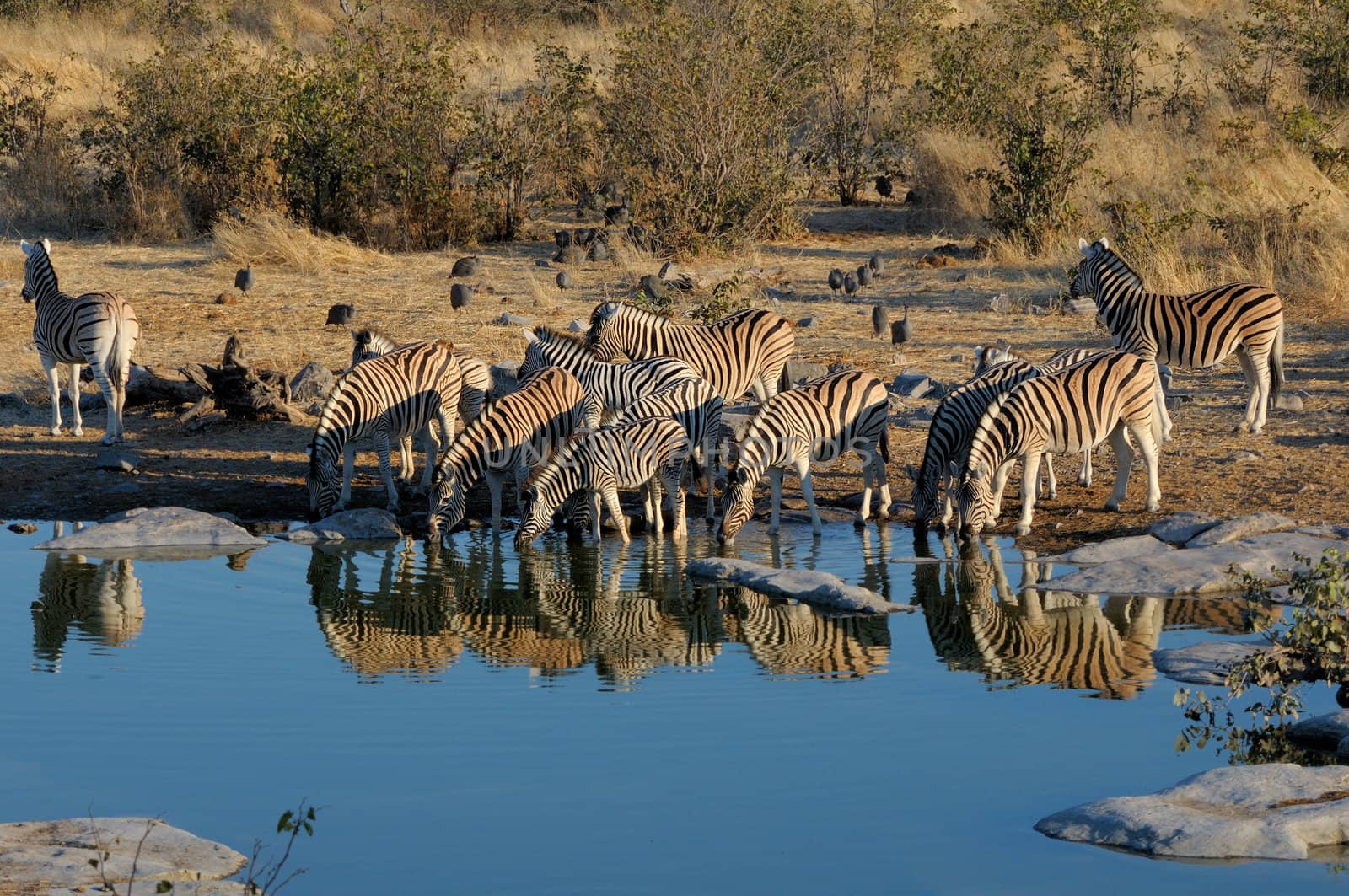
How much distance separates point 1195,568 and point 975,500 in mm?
1772

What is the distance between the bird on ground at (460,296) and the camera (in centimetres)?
1886

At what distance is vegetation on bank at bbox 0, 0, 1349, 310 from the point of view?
21.2m

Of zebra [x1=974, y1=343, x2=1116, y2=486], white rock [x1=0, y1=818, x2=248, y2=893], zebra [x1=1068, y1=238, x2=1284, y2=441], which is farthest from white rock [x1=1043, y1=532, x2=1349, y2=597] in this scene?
white rock [x1=0, y1=818, x2=248, y2=893]

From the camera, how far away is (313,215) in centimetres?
2333

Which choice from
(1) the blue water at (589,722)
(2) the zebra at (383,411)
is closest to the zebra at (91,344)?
(2) the zebra at (383,411)

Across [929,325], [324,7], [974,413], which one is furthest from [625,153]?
[324,7]

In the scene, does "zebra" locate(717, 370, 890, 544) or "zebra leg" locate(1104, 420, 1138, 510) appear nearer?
"zebra" locate(717, 370, 890, 544)

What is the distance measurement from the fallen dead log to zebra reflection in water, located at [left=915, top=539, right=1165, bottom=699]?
22.1 ft

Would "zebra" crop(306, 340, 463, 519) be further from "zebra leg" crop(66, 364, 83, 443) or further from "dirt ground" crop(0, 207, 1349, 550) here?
"zebra leg" crop(66, 364, 83, 443)

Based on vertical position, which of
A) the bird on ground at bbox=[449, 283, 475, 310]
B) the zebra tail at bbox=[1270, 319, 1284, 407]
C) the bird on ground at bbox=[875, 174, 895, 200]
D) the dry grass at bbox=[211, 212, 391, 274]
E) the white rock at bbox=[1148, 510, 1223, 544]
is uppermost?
the bird on ground at bbox=[875, 174, 895, 200]

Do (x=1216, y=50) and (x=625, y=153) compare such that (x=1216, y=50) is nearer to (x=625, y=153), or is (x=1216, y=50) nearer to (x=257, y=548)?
(x=625, y=153)

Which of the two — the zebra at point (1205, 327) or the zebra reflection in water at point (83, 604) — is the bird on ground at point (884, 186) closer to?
the zebra at point (1205, 327)

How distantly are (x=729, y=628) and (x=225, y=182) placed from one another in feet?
54.0

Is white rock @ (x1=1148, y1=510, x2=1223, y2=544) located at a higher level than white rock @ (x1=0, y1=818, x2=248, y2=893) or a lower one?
higher
